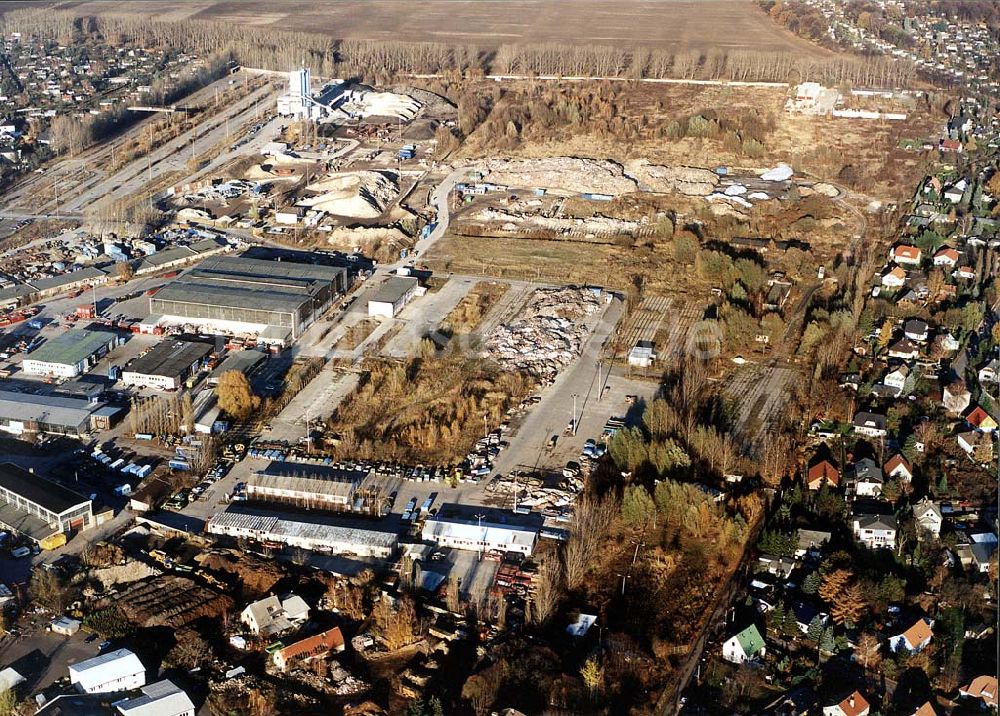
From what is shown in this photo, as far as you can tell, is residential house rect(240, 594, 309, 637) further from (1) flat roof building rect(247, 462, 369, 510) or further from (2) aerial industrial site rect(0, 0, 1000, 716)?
(1) flat roof building rect(247, 462, 369, 510)

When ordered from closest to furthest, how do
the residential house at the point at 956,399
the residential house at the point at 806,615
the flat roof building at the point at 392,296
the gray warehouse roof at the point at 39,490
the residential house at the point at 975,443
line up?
1. the residential house at the point at 806,615
2. the gray warehouse roof at the point at 39,490
3. the residential house at the point at 975,443
4. the residential house at the point at 956,399
5. the flat roof building at the point at 392,296

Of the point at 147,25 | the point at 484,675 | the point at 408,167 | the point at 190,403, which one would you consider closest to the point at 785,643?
the point at 484,675

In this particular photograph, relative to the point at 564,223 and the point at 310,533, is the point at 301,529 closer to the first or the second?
the point at 310,533

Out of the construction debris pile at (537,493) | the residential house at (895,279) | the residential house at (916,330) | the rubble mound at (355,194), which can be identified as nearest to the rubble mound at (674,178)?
the rubble mound at (355,194)

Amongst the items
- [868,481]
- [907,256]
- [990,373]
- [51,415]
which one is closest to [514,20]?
[907,256]

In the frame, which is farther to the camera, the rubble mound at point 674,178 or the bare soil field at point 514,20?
the bare soil field at point 514,20

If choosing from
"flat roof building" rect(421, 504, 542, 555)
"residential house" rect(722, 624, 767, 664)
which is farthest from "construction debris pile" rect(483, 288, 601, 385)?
"residential house" rect(722, 624, 767, 664)

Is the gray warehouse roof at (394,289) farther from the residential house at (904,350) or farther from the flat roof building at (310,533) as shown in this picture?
the residential house at (904,350)
